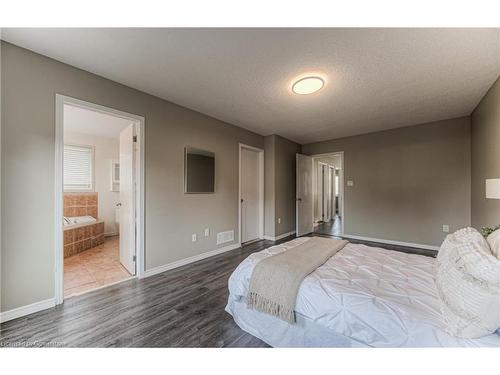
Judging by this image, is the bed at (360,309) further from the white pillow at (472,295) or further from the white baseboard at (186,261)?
the white baseboard at (186,261)

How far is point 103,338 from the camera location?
58.3 inches

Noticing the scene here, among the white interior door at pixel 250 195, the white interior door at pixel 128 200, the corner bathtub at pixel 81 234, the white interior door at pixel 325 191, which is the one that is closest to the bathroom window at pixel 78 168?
the corner bathtub at pixel 81 234

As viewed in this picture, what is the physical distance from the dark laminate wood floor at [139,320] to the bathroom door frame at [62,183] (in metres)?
0.24

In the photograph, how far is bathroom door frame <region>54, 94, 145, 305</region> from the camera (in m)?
1.92

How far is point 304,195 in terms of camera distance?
505 centimetres

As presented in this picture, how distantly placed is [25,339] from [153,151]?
2.04 m

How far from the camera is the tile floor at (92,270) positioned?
2.28 meters

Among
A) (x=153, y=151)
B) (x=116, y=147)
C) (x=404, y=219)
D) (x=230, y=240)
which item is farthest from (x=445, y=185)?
(x=116, y=147)

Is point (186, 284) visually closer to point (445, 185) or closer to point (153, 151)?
point (153, 151)

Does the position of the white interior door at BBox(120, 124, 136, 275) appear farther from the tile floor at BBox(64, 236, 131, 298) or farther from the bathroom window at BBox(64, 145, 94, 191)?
the bathroom window at BBox(64, 145, 94, 191)

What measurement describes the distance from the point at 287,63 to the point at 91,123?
3.86 metres

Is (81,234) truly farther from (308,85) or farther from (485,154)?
(485,154)

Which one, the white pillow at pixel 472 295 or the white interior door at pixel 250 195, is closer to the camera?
the white pillow at pixel 472 295

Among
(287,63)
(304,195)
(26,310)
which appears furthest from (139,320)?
(304,195)
